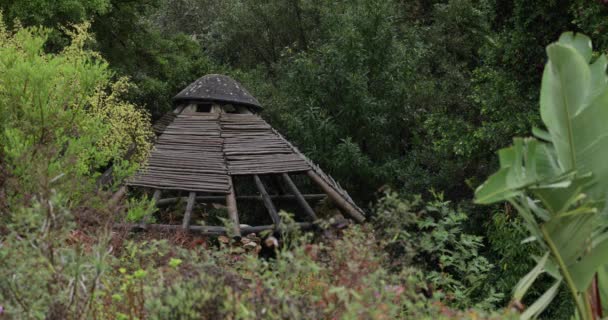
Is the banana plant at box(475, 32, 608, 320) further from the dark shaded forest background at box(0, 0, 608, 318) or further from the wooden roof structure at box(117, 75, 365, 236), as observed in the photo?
the dark shaded forest background at box(0, 0, 608, 318)

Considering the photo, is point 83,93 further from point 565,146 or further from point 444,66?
point 444,66

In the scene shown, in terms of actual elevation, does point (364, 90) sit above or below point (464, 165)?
above

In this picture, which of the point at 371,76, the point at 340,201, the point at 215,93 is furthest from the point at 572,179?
the point at 371,76

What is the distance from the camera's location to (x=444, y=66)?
16.9 metres

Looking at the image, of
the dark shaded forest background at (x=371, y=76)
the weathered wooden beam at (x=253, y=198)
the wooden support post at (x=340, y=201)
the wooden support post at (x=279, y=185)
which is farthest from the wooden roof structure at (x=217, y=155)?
the wooden support post at (x=279, y=185)

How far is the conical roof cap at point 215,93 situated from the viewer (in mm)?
12398

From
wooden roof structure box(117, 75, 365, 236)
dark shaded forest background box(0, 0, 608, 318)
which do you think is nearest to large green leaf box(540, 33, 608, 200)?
wooden roof structure box(117, 75, 365, 236)

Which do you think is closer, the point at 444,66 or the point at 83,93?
the point at 83,93

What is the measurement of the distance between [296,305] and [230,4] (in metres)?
19.0

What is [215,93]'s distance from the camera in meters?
12.4

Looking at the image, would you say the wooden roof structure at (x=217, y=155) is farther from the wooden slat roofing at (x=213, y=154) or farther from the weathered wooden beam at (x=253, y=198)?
the weathered wooden beam at (x=253, y=198)

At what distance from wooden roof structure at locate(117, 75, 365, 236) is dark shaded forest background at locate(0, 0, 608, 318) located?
80.6 inches

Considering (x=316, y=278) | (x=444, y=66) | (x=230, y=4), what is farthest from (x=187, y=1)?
(x=316, y=278)

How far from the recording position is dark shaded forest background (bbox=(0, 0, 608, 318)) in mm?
11734
